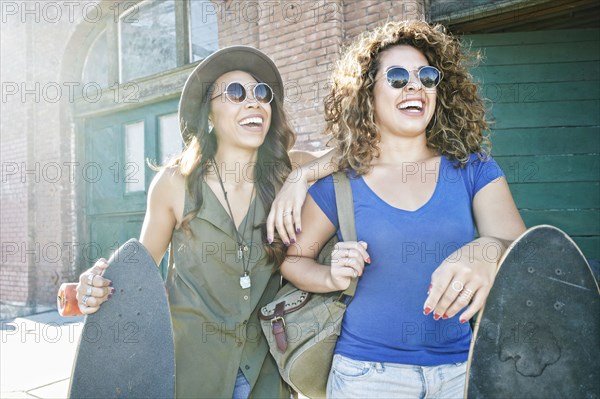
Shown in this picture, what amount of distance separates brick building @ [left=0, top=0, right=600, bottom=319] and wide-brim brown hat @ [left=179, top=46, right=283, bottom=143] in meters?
2.42

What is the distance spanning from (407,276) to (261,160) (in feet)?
2.70

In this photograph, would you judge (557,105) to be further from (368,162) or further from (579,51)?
(368,162)

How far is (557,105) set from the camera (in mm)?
4059

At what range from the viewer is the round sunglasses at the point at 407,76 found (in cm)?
153

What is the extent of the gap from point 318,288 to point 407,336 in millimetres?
304

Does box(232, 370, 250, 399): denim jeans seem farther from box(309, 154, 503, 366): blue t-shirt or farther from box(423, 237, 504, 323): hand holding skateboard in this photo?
box(423, 237, 504, 323): hand holding skateboard

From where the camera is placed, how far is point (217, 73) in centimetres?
196

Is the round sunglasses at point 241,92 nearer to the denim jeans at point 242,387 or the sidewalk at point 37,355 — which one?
the denim jeans at point 242,387

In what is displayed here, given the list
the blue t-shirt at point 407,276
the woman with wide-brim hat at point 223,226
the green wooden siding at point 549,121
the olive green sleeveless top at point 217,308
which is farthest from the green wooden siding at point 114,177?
the blue t-shirt at point 407,276

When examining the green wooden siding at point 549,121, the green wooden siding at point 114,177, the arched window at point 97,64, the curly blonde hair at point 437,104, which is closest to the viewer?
the curly blonde hair at point 437,104

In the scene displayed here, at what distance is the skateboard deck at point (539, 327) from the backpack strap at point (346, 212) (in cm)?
37

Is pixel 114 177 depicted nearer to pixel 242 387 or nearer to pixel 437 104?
pixel 242 387

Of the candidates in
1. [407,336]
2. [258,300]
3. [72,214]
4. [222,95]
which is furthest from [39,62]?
[407,336]

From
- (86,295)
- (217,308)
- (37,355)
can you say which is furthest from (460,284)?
(37,355)
